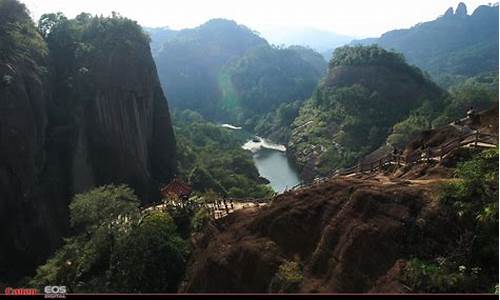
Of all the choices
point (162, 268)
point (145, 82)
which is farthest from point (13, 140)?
point (162, 268)

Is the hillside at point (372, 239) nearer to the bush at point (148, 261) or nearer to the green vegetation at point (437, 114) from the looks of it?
the bush at point (148, 261)

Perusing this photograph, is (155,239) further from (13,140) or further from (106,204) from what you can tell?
(13,140)

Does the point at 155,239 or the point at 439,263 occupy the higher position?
the point at 439,263

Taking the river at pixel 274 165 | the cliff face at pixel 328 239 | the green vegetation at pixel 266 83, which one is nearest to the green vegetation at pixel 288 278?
the cliff face at pixel 328 239

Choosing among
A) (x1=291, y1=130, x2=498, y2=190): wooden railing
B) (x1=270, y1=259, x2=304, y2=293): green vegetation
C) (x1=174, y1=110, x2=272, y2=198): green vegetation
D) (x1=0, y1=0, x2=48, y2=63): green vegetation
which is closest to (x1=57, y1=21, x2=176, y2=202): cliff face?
(x1=174, y1=110, x2=272, y2=198): green vegetation

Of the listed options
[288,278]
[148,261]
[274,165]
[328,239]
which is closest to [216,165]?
[274,165]

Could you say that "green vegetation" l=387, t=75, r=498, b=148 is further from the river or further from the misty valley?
the river
